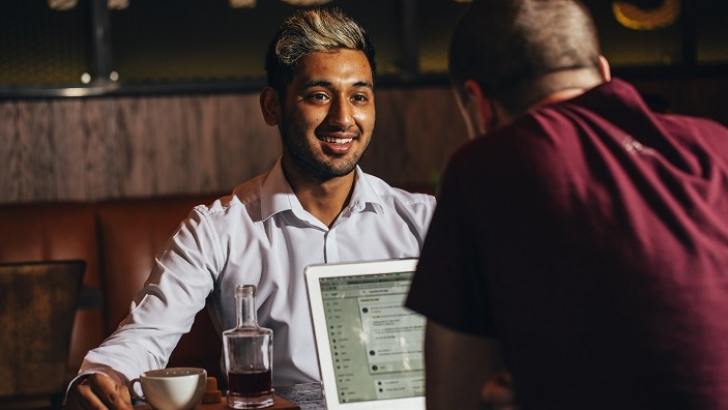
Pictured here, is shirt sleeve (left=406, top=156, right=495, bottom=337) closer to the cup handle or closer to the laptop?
the laptop

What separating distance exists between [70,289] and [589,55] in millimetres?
2273

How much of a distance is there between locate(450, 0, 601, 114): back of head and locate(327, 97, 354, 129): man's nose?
1.07m

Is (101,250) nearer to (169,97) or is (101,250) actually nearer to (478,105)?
(169,97)

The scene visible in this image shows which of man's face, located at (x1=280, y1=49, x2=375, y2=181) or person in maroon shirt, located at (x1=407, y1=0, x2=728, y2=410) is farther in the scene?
man's face, located at (x1=280, y1=49, x2=375, y2=181)

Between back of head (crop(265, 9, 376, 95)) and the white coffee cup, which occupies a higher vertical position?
back of head (crop(265, 9, 376, 95))

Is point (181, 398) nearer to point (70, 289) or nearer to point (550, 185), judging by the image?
point (550, 185)

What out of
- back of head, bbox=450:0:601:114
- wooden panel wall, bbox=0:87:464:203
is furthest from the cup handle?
wooden panel wall, bbox=0:87:464:203

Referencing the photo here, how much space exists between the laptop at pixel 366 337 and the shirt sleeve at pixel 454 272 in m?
0.56

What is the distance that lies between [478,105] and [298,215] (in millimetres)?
1064

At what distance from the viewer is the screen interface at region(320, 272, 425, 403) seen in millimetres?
1738

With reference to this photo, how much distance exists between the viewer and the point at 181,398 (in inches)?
64.9

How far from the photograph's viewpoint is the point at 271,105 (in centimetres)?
249

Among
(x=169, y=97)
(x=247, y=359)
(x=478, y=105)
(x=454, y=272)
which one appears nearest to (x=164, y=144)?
(x=169, y=97)

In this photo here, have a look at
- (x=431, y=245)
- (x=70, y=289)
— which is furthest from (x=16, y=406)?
(x=431, y=245)
